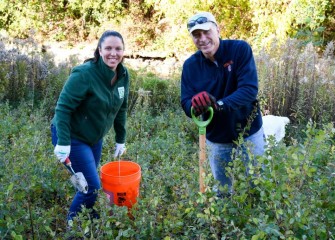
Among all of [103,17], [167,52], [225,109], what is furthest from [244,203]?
[103,17]

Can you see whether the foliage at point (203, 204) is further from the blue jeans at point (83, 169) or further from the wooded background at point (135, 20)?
the wooded background at point (135, 20)

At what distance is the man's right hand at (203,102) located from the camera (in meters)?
2.47

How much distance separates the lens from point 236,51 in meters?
2.71

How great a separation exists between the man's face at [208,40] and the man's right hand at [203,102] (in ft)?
1.22

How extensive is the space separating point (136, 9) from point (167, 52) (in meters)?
2.92

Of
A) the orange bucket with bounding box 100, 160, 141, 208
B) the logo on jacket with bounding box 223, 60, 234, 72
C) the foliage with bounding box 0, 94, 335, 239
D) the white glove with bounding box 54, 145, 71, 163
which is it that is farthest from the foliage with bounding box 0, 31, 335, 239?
the logo on jacket with bounding box 223, 60, 234, 72

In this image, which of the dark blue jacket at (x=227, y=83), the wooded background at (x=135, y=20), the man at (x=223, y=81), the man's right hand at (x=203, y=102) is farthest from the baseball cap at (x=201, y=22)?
the wooded background at (x=135, y=20)

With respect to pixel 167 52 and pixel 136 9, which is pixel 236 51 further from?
pixel 136 9

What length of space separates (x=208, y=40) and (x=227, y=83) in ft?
1.05

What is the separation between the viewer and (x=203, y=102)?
2.47 meters

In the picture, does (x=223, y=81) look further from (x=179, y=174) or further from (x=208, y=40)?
(x=179, y=174)

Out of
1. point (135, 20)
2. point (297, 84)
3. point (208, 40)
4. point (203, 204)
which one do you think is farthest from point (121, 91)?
point (135, 20)

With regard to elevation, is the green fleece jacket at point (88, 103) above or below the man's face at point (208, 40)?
below

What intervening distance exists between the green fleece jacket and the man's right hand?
741mm
